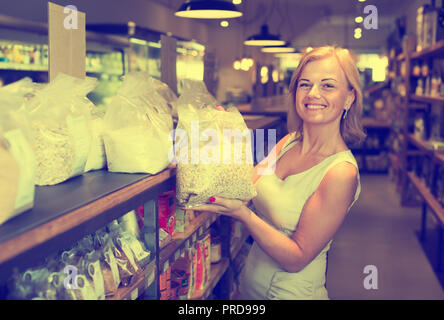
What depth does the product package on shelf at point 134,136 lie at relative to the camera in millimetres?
1515

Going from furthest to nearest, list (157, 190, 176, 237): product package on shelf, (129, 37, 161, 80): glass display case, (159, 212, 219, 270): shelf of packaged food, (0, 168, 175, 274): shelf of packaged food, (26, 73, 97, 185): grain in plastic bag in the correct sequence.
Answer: (129, 37, 161, 80): glass display case < (157, 190, 176, 237): product package on shelf < (159, 212, 219, 270): shelf of packaged food < (26, 73, 97, 185): grain in plastic bag < (0, 168, 175, 274): shelf of packaged food

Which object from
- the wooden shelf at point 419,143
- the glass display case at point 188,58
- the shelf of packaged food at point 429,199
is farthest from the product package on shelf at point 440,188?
the glass display case at point 188,58

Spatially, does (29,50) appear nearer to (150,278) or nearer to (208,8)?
(208,8)

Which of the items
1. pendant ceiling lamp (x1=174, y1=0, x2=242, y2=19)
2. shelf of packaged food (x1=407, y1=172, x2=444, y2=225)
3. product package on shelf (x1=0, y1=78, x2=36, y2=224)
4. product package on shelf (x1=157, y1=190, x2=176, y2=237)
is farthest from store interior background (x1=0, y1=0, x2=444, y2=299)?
product package on shelf (x1=0, y1=78, x2=36, y2=224)

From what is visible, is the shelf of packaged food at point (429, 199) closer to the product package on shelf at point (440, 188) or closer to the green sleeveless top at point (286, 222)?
the product package on shelf at point (440, 188)

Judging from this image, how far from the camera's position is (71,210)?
110 cm

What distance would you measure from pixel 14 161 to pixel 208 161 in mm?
642

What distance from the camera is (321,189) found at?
5.76 feet

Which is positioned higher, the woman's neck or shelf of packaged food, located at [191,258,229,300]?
the woman's neck

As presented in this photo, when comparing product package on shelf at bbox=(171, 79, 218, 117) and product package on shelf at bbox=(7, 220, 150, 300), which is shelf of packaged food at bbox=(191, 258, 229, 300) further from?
product package on shelf at bbox=(171, 79, 218, 117)

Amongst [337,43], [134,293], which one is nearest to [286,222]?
[134,293]

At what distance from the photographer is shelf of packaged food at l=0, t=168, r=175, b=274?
94 cm

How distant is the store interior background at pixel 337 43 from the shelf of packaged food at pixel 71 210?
1011 mm

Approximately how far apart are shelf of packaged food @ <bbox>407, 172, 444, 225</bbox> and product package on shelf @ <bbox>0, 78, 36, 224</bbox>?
129 inches
